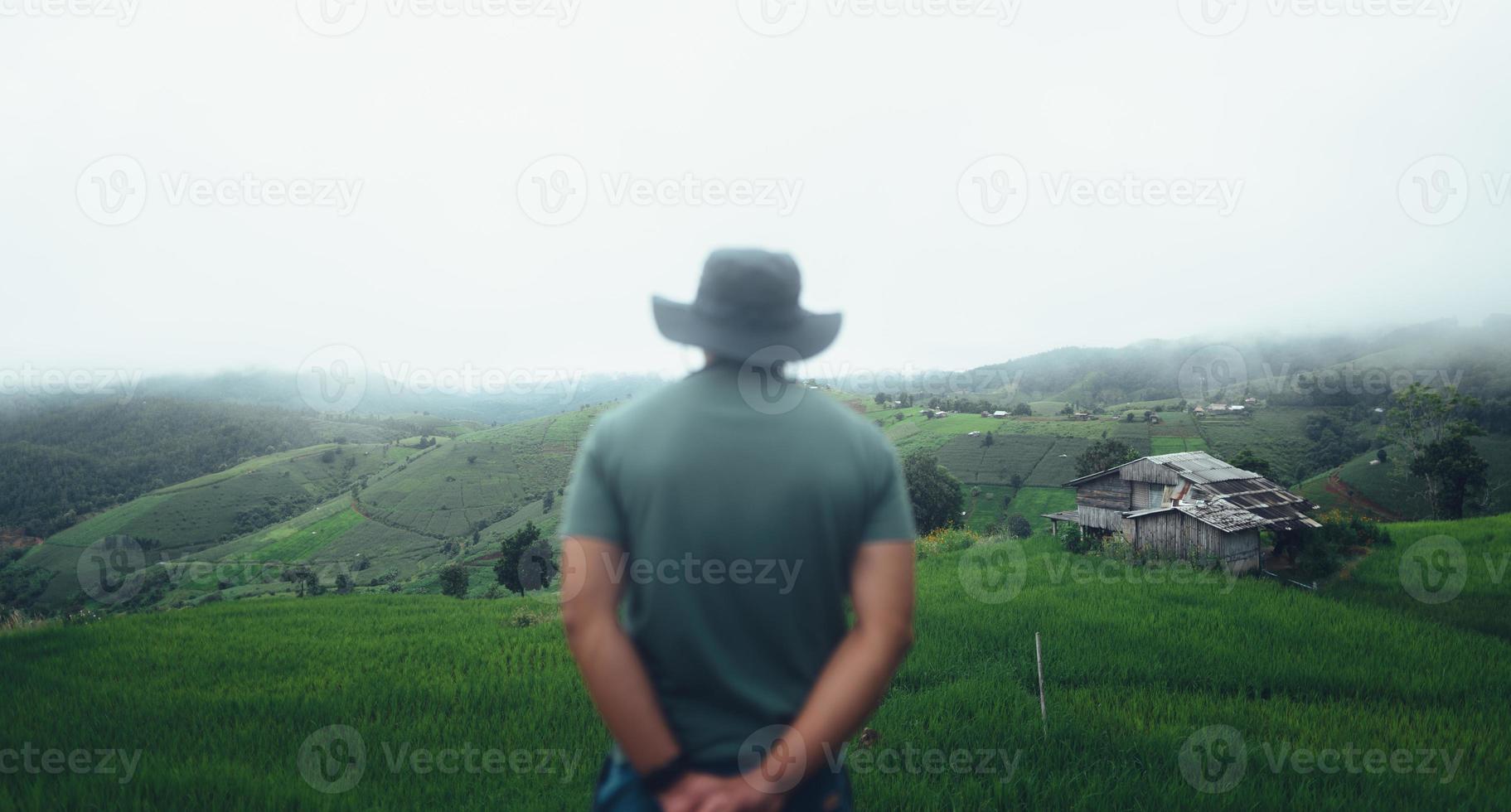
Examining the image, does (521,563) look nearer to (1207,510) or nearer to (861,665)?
(1207,510)

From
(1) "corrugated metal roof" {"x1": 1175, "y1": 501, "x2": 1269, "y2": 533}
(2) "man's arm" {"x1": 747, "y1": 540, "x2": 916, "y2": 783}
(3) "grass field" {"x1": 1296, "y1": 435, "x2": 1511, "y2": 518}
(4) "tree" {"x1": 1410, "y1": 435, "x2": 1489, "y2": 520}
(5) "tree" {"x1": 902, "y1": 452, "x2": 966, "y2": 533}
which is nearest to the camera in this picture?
(2) "man's arm" {"x1": 747, "y1": 540, "x2": 916, "y2": 783}

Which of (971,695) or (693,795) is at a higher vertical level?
(693,795)

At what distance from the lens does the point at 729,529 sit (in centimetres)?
155

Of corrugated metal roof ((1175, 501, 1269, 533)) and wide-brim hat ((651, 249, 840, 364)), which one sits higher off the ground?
wide-brim hat ((651, 249, 840, 364))

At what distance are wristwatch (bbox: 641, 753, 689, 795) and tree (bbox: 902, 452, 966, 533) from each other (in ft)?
167

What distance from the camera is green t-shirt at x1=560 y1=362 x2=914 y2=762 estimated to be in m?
1.55

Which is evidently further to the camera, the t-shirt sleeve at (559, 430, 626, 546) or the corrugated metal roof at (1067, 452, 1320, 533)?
→ the corrugated metal roof at (1067, 452, 1320, 533)

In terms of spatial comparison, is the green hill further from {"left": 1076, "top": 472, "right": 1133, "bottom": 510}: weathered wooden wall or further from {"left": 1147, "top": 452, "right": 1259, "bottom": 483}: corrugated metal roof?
{"left": 1147, "top": 452, "right": 1259, "bottom": 483}: corrugated metal roof

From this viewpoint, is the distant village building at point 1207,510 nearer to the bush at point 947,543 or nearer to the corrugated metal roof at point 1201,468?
the corrugated metal roof at point 1201,468

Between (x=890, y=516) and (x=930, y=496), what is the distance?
5398 cm

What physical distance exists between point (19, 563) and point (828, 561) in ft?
521

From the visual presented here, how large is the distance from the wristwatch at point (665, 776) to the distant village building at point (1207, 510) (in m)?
19.7

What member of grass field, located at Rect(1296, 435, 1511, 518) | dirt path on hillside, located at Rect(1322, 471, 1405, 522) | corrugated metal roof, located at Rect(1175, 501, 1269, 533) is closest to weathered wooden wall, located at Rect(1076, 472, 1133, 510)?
corrugated metal roof, located at Rect(1175, 501, 1269, 533)

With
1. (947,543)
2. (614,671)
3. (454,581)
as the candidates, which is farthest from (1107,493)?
(454,581)
